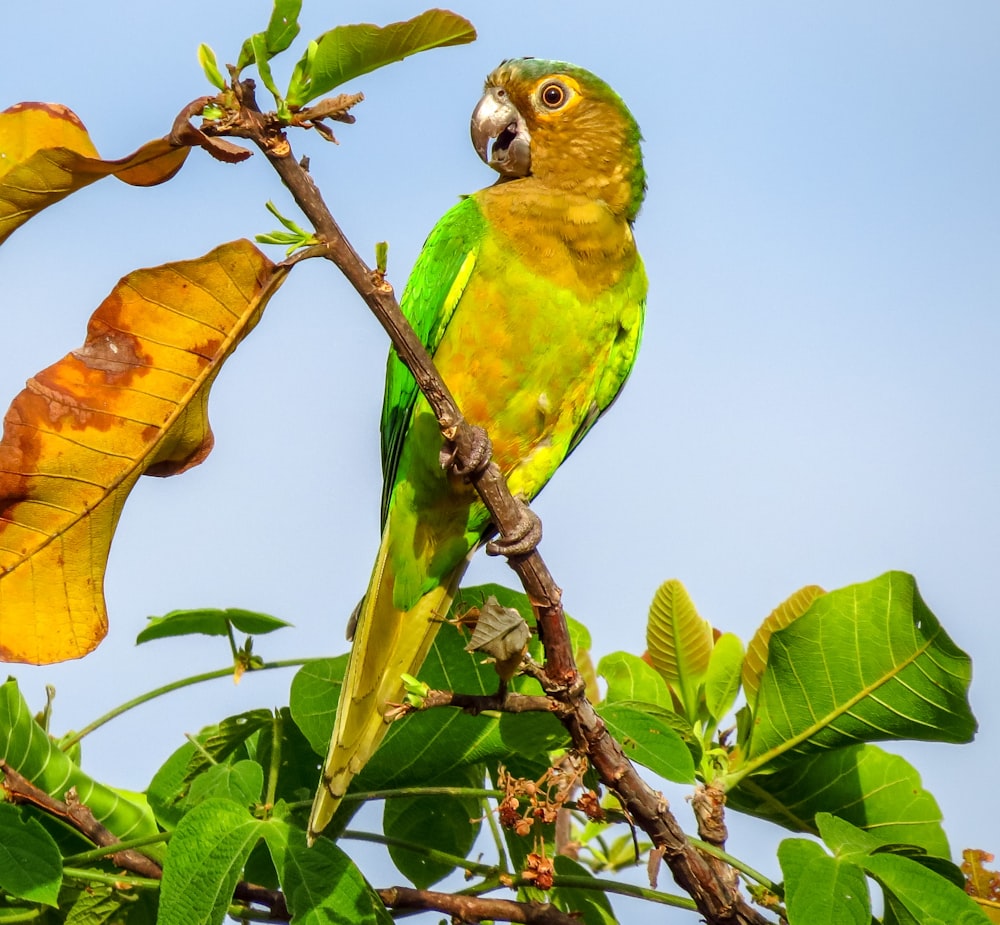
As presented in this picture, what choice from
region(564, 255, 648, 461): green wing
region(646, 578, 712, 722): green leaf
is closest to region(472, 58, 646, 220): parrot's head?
region(564, 255, 648, 461): green wing

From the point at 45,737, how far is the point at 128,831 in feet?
1.33

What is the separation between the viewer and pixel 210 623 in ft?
8.89

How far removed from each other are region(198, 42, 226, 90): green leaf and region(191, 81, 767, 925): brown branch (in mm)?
60

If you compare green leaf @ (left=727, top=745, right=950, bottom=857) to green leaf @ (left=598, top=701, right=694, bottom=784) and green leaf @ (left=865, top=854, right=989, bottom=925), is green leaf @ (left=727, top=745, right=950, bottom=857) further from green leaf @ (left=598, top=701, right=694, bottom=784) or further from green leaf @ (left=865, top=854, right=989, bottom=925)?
green leaf @ (left=865, top=854, right=989, bottom=925)

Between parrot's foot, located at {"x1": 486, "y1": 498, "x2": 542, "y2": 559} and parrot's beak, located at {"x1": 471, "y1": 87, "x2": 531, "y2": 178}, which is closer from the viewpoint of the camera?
parrot's foot, located at {"x1": 486, "y1": 498, "x2": 542, "y2": 559}

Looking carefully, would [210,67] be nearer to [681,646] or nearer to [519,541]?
[519,541]

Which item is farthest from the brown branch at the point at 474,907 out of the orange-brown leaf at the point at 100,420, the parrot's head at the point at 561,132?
the parrot's head at the point at 561,132

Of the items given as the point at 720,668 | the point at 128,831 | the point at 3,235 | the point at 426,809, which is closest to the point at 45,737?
the point at 128,831

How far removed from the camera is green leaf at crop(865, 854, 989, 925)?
2.08m

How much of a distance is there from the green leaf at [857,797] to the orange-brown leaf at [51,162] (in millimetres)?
1852

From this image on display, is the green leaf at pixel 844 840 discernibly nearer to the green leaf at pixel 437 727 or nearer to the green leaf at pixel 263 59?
the green leaf at pixel 437 727

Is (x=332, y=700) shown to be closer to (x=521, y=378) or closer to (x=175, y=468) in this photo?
(x=175, y=468)

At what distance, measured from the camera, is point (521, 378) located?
3613 mm

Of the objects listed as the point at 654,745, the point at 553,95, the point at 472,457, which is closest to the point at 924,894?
the point at 654,745
